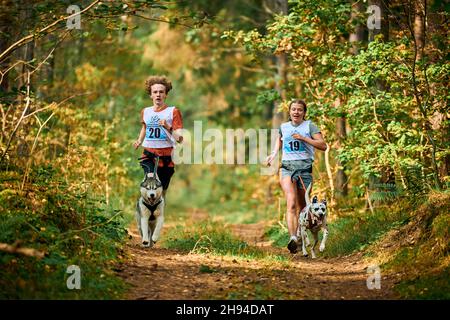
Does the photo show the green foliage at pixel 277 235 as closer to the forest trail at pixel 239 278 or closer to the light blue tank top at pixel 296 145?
the light blue tank top at pixel 296 145

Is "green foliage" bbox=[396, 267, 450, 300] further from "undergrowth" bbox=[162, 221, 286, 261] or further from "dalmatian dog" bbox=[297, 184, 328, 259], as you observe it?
"dalmatian dog" bbox=[297, 184, 328, 259]

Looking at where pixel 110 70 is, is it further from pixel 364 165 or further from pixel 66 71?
pixel 364 165

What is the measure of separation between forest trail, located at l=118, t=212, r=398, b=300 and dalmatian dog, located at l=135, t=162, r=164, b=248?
43 cm

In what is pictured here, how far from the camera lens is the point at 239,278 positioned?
27.1ft

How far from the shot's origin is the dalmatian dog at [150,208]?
10.5 meters

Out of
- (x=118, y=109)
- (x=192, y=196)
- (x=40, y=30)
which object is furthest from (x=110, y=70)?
(x=192, y=196)

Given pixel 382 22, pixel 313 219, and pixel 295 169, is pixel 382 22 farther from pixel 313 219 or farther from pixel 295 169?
pixel 313 219

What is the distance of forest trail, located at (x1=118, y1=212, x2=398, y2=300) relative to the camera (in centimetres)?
761

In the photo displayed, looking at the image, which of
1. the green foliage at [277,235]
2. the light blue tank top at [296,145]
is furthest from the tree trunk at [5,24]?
the green foliage at [277,235]

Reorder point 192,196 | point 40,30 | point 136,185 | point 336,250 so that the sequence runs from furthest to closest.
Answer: point 192,196 → point 136,185 → point 336,250 → point 40,30

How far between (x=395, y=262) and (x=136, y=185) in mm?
11584

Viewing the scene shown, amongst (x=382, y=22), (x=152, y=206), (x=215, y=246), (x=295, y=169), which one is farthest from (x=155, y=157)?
(x=382, y=22)

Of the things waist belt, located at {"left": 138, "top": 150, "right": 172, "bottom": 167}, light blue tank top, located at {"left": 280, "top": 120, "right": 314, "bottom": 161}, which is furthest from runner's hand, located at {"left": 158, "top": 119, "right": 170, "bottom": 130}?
light blue tank top, located at {"left": 280, "top": 120, "right": 314, "bottom": 161}
